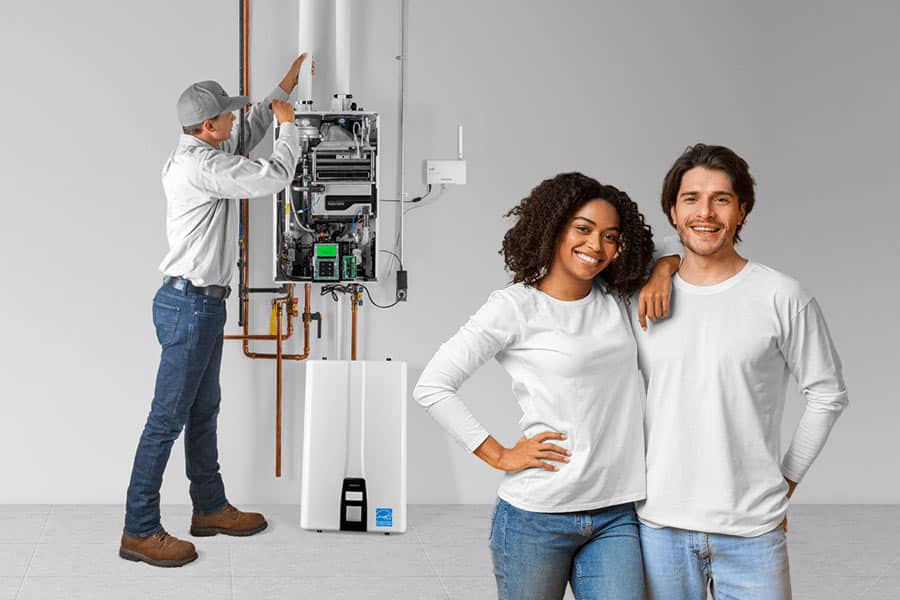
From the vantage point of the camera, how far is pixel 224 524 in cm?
384

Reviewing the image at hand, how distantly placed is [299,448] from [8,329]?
1350 millimetres

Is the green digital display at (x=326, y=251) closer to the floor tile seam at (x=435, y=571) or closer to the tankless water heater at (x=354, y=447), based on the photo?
the tankless water heater at (x=354, y=447)

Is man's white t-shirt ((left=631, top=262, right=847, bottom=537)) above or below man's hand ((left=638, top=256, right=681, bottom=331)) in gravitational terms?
below

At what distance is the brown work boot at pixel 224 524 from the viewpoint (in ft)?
12.6

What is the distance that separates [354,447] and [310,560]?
0.53m

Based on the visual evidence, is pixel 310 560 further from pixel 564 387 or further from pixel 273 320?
pixel 564 387

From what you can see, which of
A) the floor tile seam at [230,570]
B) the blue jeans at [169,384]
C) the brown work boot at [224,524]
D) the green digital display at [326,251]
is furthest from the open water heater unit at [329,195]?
the floor tile seam at [230,570]

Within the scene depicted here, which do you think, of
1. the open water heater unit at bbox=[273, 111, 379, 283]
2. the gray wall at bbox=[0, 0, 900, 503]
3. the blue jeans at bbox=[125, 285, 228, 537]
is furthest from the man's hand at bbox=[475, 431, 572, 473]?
the gray wall at bbox=[0, 0, 900, 503]

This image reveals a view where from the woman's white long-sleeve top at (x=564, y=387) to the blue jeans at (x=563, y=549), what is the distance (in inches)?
1.1

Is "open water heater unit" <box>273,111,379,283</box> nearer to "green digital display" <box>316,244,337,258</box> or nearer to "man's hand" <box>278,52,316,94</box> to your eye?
"green digital display" <box>316,244,337,258</box>

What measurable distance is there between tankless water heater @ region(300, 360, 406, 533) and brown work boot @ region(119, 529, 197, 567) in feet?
1.78

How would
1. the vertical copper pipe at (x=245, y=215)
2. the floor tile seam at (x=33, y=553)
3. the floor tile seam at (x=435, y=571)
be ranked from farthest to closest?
the vertical copper pipe at (x=245, y=215) < the floor tile seam at (x=435, y=571) < the floor tile seam at (x=33, y=553)

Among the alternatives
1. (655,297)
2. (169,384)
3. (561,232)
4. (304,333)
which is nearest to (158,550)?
(169,384)

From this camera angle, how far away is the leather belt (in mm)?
3568
